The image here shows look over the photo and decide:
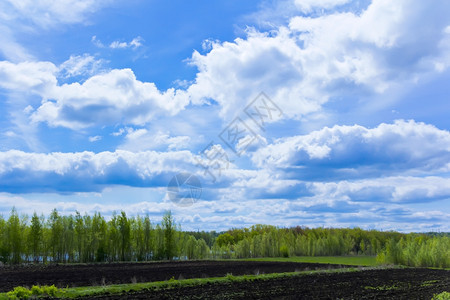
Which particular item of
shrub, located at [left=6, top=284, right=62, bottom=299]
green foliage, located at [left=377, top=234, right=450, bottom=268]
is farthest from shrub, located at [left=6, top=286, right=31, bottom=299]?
green foliage, located at [left=377, top=234, right=450, bottom=268]

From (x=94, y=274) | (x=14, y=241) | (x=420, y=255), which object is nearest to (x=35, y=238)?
(x=14, y=241)

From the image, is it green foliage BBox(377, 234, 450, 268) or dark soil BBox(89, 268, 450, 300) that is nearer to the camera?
dark soil BBox(89, 268, 450, 300)

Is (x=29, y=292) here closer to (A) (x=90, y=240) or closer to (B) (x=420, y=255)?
(A) (x=90, y=240)

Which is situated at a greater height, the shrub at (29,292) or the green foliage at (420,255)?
the shrub at (29,292)

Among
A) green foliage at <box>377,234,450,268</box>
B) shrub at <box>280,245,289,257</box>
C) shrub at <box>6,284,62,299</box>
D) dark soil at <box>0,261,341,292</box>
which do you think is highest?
shrub at <box>6,284,62,299</box>

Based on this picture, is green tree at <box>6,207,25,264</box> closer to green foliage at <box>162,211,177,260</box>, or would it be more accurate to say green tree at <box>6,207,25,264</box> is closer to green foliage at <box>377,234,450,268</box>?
green foliage at <box>162,211,177,260</box>

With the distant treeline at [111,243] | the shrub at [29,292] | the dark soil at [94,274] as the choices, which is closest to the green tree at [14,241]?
the distant treeline at [111,243]

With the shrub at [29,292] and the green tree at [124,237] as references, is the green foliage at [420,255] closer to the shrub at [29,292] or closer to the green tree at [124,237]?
the green tree at [124,237]

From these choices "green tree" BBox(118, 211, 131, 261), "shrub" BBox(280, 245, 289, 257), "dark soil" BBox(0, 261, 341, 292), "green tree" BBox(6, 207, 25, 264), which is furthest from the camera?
"shrub" BBox(280, 245, 289, 257)

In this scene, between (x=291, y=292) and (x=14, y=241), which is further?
(x=14, y=241)

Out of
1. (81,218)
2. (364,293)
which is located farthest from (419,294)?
(81,218)

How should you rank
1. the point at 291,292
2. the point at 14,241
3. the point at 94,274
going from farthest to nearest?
the point at 14,241, the point at 94,274, the point at 291,292

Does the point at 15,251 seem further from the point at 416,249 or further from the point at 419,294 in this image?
the point at 416,249

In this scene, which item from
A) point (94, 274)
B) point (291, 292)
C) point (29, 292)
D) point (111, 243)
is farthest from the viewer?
point (111, 243)
